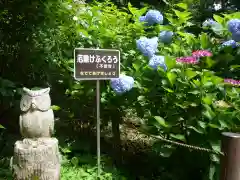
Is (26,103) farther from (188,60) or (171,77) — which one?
(188,60)

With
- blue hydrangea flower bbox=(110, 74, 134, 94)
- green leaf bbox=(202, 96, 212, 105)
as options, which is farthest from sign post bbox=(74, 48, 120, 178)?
green leaf bbox=(202, 96, 212, 105)

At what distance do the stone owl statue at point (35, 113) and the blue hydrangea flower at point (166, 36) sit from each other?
4.65 ft

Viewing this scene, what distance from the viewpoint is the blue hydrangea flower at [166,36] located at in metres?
3.49

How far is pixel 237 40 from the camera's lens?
10.5ft

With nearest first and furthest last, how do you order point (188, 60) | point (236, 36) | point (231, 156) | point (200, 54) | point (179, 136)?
point (231, 156), point (179, 136), point (188, 60), point (200, 54), point (236, 36)

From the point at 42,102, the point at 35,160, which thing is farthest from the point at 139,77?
the point at 35,160

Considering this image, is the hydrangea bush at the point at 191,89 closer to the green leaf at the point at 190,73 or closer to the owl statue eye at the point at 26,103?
the green leaf at the point at 190,73

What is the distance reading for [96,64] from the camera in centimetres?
293

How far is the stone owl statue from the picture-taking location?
100 inches

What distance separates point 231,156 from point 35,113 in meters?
1.37

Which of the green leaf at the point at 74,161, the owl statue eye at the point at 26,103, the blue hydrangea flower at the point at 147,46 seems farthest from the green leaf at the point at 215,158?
the owl statue eye at the point at 26,103

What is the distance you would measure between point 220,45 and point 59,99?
1656 millimetres

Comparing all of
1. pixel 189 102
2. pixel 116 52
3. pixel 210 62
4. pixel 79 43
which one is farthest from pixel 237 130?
pixel 79 43

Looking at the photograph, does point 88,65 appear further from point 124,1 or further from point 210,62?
point 124,1
